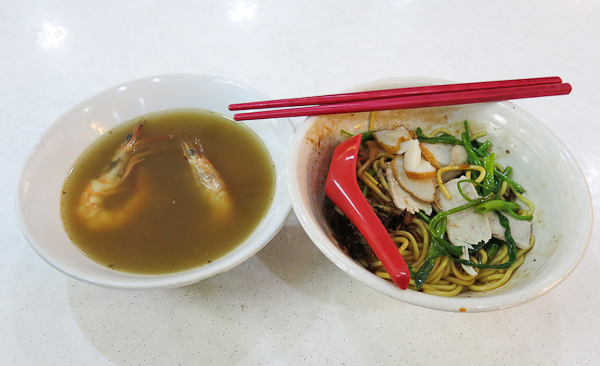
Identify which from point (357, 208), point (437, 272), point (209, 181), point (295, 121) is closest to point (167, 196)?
point (209, 181)

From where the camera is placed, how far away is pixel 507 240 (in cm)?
104

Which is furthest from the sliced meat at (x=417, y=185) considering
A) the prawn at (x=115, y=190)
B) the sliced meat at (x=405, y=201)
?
the prawn at (x=115, y=190)

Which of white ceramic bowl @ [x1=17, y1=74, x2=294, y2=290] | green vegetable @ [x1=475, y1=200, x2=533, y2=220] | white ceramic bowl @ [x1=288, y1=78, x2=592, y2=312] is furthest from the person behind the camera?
green vegetable @ [x1=475, y1=200, x2=533, y2=220]

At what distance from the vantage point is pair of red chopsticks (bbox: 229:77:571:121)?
3.57 ft

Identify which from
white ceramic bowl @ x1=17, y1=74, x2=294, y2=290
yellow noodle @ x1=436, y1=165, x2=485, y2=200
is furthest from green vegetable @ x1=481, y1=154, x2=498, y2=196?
white ceramic bowl @ x1=17, y1=74, x2=294, y2=290

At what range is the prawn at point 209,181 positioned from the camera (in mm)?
1256

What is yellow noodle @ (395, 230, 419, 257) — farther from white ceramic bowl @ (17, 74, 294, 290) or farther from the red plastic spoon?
white ceramic bowl @ (17, 74, 294, 290)

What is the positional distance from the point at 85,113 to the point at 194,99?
16.0 inches

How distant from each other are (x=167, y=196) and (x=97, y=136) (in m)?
0.40

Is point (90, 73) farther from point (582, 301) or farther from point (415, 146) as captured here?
point (582, 301)

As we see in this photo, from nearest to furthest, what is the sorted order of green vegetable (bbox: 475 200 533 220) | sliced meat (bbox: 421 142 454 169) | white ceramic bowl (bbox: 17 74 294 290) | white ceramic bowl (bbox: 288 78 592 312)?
white ceramic bowl (bbox: 288 78 592 312)
white ceramic bowl (bbox: 17 74 294 290)
green vegetable (bbox: 475 200 533 220)
sliced meat (bbox: 421 142 454 169)

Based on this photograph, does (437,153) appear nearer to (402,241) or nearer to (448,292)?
(402,241)

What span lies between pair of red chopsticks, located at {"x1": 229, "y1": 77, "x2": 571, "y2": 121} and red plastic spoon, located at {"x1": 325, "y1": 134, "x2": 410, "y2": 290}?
120 millimetres

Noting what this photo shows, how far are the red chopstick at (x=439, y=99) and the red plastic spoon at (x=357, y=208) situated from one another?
0.11 metres
